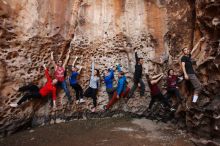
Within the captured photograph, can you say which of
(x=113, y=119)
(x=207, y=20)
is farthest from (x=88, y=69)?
(x=207, y=20)

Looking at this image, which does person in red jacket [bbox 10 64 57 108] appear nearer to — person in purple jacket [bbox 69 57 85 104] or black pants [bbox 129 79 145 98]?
person in purple jacket [bbox 69 57 85 104]

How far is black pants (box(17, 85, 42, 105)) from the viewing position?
806 centimetres

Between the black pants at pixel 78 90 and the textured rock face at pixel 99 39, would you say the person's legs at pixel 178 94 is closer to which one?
the textured rock face at pixel 99 39

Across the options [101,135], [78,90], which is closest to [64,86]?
[78,90]

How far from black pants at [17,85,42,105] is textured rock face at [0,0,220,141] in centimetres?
19

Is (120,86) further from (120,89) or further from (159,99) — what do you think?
(159,99)

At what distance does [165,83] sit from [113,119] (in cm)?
233

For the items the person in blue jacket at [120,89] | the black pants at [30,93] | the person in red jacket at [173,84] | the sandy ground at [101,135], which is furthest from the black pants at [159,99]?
the black pants at [30,93]

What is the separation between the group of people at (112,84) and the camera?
7.98 metres

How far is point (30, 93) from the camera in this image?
820 cm

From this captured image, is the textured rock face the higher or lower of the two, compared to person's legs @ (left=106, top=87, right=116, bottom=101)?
higher

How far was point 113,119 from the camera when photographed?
9.66 metres

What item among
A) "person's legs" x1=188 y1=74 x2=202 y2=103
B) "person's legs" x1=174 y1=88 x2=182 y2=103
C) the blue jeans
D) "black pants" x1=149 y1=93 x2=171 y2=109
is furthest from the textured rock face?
"black pants" x1=149 y1=93 x2=171 y2=109

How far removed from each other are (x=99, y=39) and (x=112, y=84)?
1.79 meters
